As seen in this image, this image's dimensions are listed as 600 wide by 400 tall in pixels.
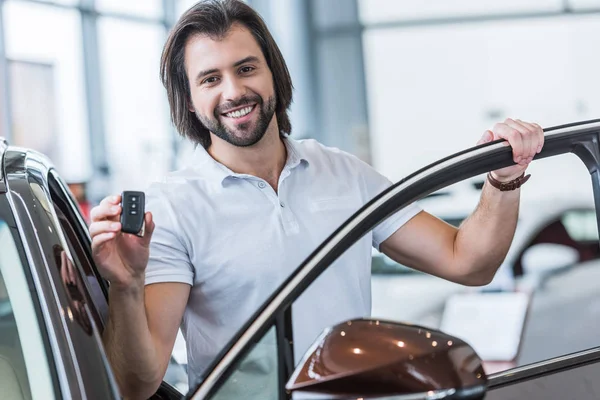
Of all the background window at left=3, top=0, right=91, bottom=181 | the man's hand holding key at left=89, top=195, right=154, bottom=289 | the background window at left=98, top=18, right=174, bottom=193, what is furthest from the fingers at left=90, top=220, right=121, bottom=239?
the background window at left=98, top=18, right=174, bottom=193

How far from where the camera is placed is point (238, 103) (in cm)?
182

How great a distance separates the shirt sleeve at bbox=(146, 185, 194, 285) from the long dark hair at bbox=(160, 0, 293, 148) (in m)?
0.25

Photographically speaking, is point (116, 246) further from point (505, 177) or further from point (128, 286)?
point (505, 177)

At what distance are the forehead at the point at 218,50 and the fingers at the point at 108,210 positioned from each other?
474 millimetres

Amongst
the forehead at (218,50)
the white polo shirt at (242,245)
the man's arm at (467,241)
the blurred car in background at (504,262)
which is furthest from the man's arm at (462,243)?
the blurred car in background at (504,262)

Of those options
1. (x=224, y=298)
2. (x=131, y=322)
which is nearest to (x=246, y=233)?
(x=224, y=298)

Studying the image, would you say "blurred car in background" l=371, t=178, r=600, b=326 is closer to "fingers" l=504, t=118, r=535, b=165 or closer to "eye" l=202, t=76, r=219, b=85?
"eye" l=202, t=76, r=219, b=85

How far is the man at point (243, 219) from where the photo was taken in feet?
5.60

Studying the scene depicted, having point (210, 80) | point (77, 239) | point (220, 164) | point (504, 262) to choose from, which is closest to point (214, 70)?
point (210, 80)

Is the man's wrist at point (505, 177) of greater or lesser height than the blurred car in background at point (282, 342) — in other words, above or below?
above

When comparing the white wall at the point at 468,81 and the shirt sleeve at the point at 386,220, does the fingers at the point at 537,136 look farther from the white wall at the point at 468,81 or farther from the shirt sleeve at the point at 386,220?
the white wall at the point at 468,81

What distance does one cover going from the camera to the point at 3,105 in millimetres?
9367

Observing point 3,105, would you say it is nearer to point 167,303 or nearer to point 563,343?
point 563,343

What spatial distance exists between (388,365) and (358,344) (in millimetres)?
48
